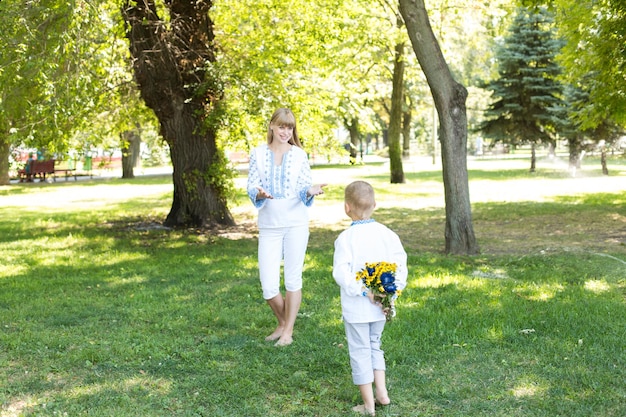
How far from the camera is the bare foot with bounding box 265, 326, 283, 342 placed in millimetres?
6195

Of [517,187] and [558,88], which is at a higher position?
[558,88]

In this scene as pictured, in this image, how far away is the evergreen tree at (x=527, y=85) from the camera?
30.9m

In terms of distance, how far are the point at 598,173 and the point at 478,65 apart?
25.3 feet

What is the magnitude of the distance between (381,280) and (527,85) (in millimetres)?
29098

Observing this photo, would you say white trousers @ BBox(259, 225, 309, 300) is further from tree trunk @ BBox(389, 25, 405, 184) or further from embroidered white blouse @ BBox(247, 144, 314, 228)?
tree trunk @ BBox(389, 25, 405, 184)

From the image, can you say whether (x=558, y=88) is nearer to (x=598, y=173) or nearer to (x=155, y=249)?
(x=598, y=173)

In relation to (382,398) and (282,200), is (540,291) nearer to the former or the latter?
(282,200)

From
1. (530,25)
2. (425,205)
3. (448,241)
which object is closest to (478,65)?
(530,25)

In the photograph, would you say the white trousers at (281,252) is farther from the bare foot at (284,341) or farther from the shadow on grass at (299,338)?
the shadow on grass at (299,338)

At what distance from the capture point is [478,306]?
7.14 m

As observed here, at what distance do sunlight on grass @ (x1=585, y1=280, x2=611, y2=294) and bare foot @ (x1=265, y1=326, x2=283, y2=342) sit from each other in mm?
3800

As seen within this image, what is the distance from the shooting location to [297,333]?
638 cm

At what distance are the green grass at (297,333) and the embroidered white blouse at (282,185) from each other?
1.13 metres

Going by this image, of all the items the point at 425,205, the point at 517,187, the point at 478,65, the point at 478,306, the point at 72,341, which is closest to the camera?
the point at 72,341
